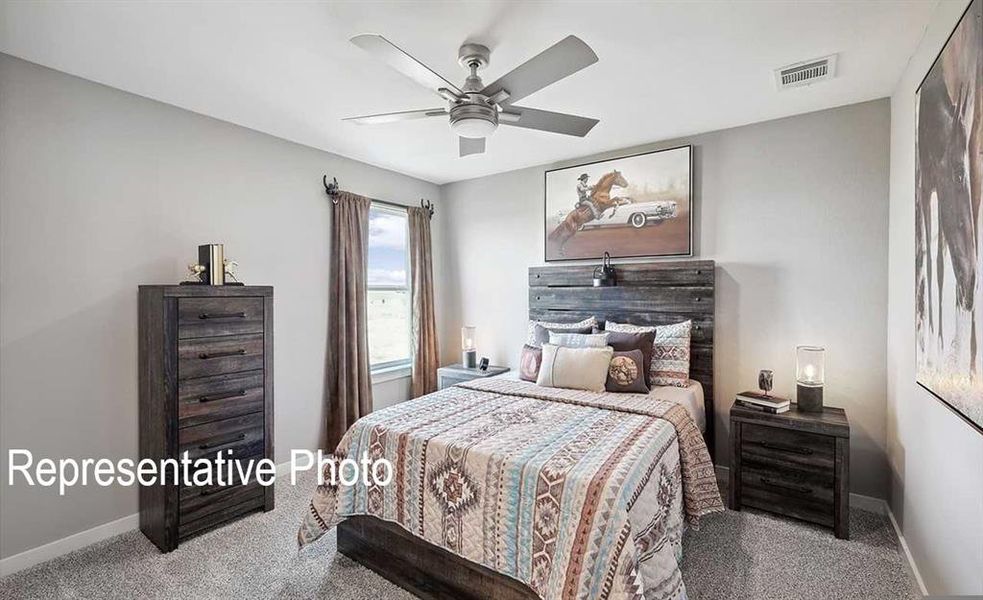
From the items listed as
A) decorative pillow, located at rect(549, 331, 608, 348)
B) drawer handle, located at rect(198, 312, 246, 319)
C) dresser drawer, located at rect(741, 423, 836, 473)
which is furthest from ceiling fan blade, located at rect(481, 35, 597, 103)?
dresser drawer, located at rect(741, 423, 836, 473)

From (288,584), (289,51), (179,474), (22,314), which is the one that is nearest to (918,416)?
(288,584)

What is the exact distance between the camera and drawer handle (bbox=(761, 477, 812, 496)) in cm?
262

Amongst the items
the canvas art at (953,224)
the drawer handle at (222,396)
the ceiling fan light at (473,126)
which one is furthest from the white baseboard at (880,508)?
the drawer handle at (222,396)

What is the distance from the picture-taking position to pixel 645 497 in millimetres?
1835

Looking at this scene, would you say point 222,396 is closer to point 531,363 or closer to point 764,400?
point 531,363

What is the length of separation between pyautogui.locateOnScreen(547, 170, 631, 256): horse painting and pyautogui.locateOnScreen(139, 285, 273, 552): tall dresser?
2460 millimetres

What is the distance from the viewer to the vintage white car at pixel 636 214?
3592 mm

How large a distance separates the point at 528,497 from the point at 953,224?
5.98 feet

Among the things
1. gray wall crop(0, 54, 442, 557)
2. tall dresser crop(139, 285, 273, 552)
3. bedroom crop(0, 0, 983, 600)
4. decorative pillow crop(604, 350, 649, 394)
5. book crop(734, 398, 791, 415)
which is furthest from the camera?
decorative pillow crop(604, 350, 649, 394)

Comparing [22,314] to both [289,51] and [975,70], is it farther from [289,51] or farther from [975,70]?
[975,70]

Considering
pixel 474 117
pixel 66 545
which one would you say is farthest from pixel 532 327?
pixel 66 545

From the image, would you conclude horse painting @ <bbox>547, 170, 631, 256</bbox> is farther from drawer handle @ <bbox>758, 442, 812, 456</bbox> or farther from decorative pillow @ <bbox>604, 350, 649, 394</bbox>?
drawer handle @ <bbox>758, 442, 812, 456</bbox>

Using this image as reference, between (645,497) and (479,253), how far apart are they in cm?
329

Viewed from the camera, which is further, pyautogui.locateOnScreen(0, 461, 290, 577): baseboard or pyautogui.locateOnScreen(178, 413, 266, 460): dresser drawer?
pyautogui.locateOnScreen(178, 413, 266, 460): dresser drawer
